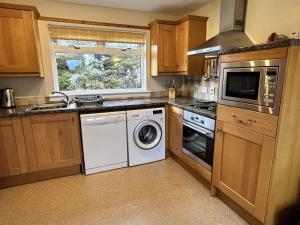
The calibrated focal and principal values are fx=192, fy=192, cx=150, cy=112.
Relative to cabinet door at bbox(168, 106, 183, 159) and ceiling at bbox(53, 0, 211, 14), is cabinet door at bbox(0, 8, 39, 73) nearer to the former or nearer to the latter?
ceiling at bbox(53, 0, 211, 14)

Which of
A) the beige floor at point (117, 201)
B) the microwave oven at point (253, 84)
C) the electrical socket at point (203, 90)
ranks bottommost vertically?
the beige floor at point (117, 201)

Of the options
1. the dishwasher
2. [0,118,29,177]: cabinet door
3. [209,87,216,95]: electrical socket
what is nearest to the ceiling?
[209,87,216,95]: electrical socket

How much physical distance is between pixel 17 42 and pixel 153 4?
6.31 ft

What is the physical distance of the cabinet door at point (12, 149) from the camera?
222cm

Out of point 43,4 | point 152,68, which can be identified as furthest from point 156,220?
point 43,4

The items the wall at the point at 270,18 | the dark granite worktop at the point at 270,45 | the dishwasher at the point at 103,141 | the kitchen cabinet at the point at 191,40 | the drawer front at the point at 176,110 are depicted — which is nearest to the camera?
the dark granite worktop at the point at 270,45

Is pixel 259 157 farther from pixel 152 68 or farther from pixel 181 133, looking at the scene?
pixel 152 68

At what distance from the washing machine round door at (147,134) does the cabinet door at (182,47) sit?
1.03 meters

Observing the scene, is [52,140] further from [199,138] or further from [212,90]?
[212,90]

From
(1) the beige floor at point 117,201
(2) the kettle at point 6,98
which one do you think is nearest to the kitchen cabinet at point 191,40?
(1) the beige floor at point 117,201

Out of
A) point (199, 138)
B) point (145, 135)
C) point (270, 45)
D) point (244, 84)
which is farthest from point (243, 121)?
point (145, 135)

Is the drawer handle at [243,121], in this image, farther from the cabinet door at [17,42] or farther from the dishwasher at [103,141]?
the cabinet door at [17,42]

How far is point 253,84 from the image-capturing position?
62.0 inches

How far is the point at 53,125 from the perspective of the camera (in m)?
2.40
